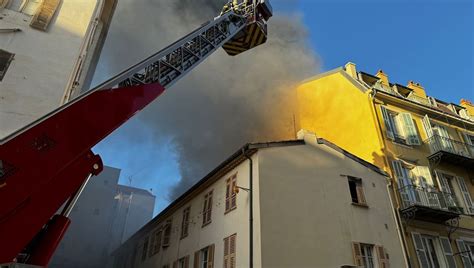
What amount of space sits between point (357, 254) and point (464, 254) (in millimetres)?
6656

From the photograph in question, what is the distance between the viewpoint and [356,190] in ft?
50.3

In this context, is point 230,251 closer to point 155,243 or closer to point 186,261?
point 186,261

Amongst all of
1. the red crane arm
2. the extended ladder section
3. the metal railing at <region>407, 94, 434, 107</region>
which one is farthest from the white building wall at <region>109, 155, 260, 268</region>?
the metal railing at <region>407, 94, 434, 107</region>

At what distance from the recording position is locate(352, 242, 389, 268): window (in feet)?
42.7

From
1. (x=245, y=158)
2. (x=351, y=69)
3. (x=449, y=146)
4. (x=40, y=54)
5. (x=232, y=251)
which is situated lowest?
(x=232, y=251)

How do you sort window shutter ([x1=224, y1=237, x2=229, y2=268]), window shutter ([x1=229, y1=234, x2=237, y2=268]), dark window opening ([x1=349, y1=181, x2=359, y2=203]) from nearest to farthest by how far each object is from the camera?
window shutter ([x1=229, y1=234, x2=237, y2=268]), window shutter ([x1=224, y1=237, x2=229, y2=268]), dark window opening ([x1=349, y1=181, x2=359, y2=203])

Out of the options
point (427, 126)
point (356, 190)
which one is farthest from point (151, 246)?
point (427, 126)

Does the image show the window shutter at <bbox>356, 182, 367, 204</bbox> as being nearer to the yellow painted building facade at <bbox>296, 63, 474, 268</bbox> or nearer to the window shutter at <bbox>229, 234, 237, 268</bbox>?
the yellow painted building facade at <bbox>296, 63, 474, 268</bbox>

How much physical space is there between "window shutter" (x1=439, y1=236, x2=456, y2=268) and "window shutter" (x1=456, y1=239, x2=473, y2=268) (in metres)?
0.59

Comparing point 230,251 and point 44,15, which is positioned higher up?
point 44,15

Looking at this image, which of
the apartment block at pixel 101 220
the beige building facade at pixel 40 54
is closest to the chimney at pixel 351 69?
the beige building facade at pixel 40 54

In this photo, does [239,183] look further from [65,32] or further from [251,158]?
[65,32]

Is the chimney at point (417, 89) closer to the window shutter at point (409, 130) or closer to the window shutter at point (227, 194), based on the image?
the window shutter at point (409, 130)

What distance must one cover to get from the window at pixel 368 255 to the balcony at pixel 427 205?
2.62 m
